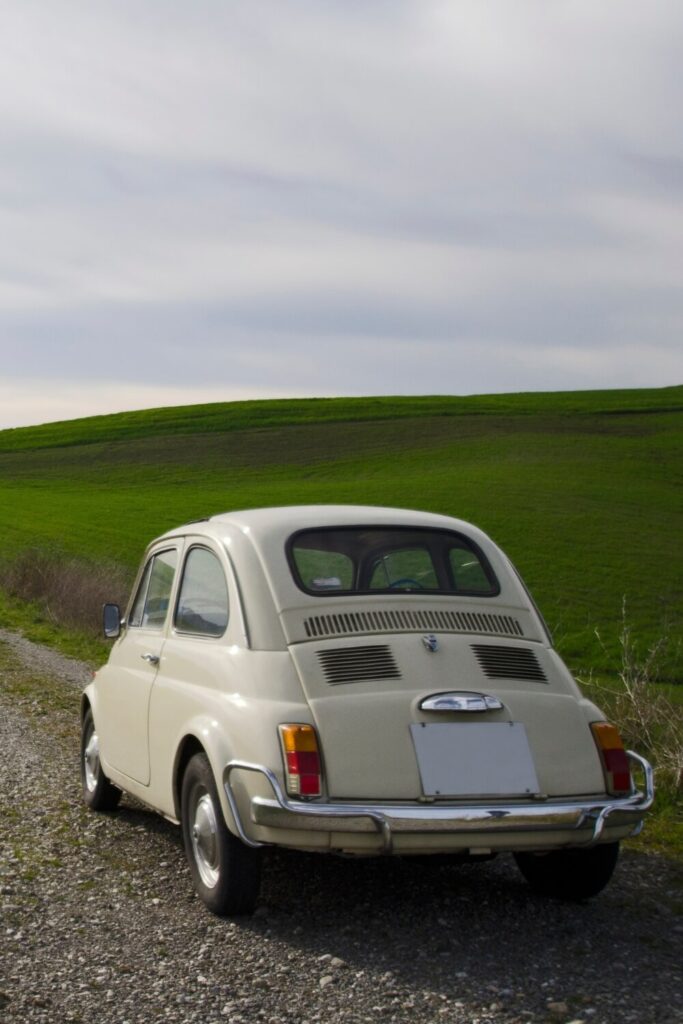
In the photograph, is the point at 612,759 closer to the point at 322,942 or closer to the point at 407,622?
the point at 407,622

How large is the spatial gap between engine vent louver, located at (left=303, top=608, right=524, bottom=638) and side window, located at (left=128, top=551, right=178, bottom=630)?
1591 mm

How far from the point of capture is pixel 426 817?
5121 mm

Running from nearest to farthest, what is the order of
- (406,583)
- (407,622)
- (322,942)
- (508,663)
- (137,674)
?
1. (322,942)
2. (508,663)
3. (407,622)
4. (406,583)
5. (137,674)

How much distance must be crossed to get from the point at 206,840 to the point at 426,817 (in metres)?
1.29

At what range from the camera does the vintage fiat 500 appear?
523cm

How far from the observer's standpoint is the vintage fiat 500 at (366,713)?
5234 mm

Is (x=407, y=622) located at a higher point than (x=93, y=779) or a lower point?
higher

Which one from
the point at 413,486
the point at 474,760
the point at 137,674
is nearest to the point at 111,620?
the point at 137,674

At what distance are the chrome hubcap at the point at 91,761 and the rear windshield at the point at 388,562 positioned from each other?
2.54 metres

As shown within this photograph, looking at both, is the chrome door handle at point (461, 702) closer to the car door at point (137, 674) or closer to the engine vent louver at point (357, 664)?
the engine vent louver at point (357, 664)

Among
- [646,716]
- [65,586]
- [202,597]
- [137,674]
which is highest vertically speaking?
[202,597]

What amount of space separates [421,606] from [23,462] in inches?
2841

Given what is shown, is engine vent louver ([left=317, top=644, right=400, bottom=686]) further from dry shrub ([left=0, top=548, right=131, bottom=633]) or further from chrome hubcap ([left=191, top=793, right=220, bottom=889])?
dry shrub ([left=0, top=548, right=131, bottom=633])

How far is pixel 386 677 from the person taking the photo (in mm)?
5625
